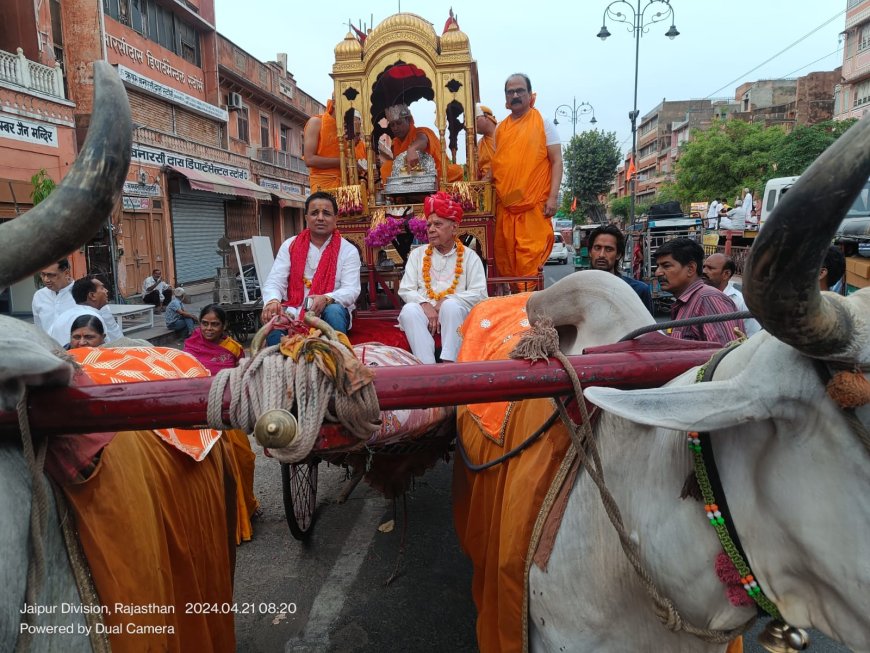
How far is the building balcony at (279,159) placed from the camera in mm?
24797

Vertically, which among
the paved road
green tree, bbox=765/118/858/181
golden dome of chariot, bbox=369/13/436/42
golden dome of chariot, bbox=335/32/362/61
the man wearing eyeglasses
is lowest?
the paved road

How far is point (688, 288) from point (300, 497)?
2744 millimetres

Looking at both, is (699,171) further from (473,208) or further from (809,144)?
(473,208)

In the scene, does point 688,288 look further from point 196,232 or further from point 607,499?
point 196,232

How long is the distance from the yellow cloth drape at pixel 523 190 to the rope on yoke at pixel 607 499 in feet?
13.2

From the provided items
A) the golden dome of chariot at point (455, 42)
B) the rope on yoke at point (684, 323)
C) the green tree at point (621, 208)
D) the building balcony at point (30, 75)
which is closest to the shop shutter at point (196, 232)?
the building balcony at point (30, 75)

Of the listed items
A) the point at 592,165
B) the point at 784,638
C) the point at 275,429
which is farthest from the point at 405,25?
the point at 592,165

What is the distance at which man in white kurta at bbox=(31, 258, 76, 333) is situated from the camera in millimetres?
5051

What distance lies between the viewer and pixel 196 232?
779 inches

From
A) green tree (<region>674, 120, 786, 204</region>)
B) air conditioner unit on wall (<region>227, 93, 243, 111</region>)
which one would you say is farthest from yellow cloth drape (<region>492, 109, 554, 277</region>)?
green tree (<region>674, 120, 786, 204</region>)

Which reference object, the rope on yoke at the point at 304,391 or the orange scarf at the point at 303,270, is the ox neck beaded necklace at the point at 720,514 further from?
the orange scarf at the point at 303,270

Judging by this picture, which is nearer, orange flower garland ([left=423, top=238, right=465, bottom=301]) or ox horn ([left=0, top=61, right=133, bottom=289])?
ox horn ([left=0, top=61, right=133, bottom=289])

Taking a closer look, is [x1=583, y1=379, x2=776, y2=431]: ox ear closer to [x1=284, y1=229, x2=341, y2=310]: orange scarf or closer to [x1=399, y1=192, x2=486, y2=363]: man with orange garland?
[x1=399, y1=192, x2=486, y2=363]: man with orange garland

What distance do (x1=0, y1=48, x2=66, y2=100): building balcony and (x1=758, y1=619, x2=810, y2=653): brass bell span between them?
15.0m
